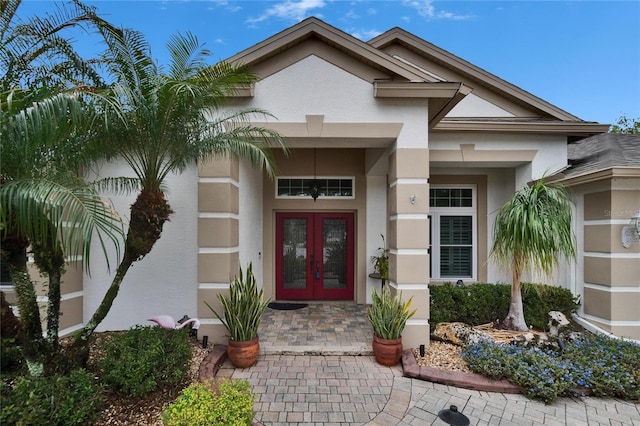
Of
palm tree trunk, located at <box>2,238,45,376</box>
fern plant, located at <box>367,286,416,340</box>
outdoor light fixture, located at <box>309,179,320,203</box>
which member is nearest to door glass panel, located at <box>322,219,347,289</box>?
outdoor light fixture, located at <box>309,179,320,203</box>

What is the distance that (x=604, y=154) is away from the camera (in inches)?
251

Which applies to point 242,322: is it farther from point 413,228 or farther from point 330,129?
point 330,129

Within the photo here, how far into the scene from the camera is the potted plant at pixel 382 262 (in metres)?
7.18

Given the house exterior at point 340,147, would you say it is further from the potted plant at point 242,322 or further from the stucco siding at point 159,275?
the potted plant at point 242,322

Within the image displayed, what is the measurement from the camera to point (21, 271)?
3.43 metres

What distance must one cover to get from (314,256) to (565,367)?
17.7ft

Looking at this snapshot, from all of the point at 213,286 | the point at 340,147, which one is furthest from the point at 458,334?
the point at 213,286

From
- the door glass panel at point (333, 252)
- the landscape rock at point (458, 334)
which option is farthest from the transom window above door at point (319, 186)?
the landscape rock at point (458, 334)

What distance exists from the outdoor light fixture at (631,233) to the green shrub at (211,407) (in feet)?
22.6

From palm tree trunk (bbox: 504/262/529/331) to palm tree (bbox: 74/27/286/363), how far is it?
19.0 ft

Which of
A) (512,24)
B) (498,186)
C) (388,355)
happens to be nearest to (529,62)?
(512,24)

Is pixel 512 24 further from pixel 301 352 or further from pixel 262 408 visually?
pixel 262 408

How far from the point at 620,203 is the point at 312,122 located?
5.80m

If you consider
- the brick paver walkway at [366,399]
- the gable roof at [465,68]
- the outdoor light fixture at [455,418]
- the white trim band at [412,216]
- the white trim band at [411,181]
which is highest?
the gable roof at [465,68]
